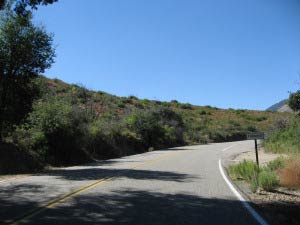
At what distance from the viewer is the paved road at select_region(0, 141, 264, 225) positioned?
9.81 metres

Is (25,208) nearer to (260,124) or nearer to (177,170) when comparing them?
(177,170)

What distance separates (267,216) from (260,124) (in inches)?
3136

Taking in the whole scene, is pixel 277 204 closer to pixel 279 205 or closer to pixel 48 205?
pixel 279 205

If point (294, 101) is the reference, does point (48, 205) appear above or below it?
below

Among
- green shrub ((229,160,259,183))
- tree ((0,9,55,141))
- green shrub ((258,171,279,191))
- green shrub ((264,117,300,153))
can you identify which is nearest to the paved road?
green shrub ((229,160,259,183))

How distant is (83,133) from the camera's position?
31672mm

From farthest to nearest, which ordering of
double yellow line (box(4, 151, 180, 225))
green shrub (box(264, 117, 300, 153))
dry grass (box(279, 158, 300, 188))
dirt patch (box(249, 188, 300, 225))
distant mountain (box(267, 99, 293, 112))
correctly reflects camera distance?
distant mountain (box(267, 99, 293, 112))
green shrub (box(264, 117, 300, 153))
dry grass (box(279, 158, 300, 188))
dirt patch (box(249, 188, 300, 225))
double yellow line (box(4, 151, 180, 225))

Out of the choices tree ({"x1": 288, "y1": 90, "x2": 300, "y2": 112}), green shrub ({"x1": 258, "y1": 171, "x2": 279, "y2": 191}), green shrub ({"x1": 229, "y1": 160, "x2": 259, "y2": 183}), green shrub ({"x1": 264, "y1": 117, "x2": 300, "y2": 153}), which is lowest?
green shrub ({"x1": 258, "y1": 171, "x2": 279, "y2": 191})

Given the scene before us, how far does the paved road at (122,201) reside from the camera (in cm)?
981

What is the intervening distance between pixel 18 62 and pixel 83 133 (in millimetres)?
9380

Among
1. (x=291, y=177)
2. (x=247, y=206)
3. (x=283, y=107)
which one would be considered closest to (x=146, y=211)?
(x=247, y=206)

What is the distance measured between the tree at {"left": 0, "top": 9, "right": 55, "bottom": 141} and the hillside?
4.65 ft

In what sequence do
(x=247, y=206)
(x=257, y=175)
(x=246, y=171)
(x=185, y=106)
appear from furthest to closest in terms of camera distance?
(x=185, y=106), (x=246, y=171), (x=257, y=175), (x=247, y=206)

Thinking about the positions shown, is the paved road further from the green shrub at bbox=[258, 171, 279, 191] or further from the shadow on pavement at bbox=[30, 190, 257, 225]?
the green shrub at bbox=[258, 171, 279, 191]
